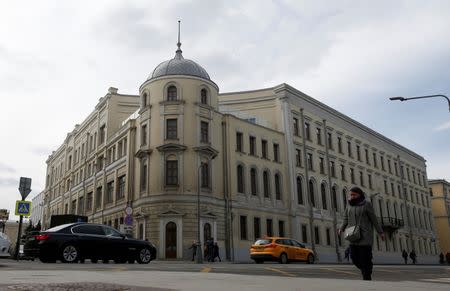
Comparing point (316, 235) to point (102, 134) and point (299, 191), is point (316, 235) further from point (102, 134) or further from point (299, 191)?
point (102, 134)

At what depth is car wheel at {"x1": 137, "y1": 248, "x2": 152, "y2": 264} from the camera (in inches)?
703

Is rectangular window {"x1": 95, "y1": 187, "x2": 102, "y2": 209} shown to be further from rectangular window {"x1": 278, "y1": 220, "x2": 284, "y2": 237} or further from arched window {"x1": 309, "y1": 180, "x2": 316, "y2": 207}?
arched window {"x1": 309, "y1": 180, "x2": 316, "y2": 207}

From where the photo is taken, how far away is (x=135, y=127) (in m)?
38.8

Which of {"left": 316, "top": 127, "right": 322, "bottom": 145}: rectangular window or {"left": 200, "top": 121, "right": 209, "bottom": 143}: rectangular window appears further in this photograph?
{"left": 316, "top": 127, "right": 322, "bottom": 145}: rectangular window

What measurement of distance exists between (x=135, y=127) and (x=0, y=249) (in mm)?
22784

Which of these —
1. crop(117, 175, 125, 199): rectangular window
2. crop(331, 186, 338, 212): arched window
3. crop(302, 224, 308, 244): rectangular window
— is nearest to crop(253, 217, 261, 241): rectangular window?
crop(302, 224, 308, 244): rectangular window

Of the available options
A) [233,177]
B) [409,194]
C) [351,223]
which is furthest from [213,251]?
[409,194]

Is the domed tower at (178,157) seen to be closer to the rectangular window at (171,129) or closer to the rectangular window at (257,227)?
the rectangular window at (171,129)

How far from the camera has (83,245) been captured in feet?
54.7

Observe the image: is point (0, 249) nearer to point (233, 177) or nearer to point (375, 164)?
point (233, 177)

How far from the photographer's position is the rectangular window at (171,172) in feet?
112

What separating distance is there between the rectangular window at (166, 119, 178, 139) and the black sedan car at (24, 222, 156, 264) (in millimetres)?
17906

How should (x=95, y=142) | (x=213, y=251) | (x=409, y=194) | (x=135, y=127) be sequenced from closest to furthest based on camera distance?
1. (x=213, y=251)
2. (x=135, y=127)
3. (x=95, y=142)
4. (x=409, y=194)

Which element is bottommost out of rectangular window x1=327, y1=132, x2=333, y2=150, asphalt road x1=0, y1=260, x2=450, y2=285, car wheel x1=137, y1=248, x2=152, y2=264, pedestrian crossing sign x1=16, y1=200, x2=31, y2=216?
asphalt road x1=0, y1=260, x2=450, y2=285
